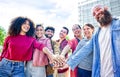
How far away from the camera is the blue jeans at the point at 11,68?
5616 millimetres

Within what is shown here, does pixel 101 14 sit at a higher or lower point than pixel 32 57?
higher

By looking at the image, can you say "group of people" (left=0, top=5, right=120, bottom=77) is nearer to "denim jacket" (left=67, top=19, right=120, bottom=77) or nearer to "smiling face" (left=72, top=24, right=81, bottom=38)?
"denim jacket" (left=67, top=19, right=120, bottom=77)

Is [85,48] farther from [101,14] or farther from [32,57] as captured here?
[32,57]

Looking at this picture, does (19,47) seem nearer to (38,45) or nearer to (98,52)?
(38,45)

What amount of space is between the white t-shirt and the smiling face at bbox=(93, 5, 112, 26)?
0.40 ft

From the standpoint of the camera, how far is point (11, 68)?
5.62m

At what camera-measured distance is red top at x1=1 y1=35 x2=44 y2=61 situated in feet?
18.7

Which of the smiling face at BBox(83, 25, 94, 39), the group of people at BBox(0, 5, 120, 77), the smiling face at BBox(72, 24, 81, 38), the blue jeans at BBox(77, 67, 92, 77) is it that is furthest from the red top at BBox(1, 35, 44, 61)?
the smiling face at BBox(72, 24, 81, 38)

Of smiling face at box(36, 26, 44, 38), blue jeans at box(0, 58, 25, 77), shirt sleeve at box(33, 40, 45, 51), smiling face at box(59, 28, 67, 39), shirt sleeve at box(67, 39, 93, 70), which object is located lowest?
blue jeans at box(0, 58, 25, 77)

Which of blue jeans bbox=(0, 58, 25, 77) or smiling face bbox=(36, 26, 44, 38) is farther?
smiling face bbox=(36, 26, 44, 38)

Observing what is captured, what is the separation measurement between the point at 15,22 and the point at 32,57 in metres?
0.78

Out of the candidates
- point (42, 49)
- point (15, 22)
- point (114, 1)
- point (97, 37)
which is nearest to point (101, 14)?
point (97, 37)

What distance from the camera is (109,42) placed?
5.19m

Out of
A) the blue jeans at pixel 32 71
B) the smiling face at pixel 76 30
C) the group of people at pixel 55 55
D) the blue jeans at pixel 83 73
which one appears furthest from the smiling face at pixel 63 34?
the blue jeans at pixel 32 71
